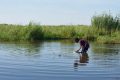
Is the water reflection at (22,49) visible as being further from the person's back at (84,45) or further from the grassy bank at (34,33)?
the grassy bank at (34,33)

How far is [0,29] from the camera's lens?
60.9 m

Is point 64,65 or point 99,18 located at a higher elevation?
point 99,18

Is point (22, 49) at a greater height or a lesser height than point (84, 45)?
lesser

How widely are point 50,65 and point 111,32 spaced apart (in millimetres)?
38118

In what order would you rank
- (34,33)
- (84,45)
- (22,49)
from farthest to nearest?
1. (34,33)
2. (22,49)
3. (84,45)

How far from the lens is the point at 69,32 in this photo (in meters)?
60.7

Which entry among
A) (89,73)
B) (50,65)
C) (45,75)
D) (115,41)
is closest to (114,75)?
(89,73)

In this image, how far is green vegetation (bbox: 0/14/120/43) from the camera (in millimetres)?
55031

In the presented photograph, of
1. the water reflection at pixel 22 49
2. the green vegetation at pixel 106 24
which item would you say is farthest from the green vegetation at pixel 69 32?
the water reflection at pixel 22 49

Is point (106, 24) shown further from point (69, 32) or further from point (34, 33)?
point (34, 33)


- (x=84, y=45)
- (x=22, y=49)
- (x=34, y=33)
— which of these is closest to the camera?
(x=84, y=45)

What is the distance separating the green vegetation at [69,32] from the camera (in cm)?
5503

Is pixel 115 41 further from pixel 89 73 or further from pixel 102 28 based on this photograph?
pixel 89 73

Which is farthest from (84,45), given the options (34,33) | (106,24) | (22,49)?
(106,24)
